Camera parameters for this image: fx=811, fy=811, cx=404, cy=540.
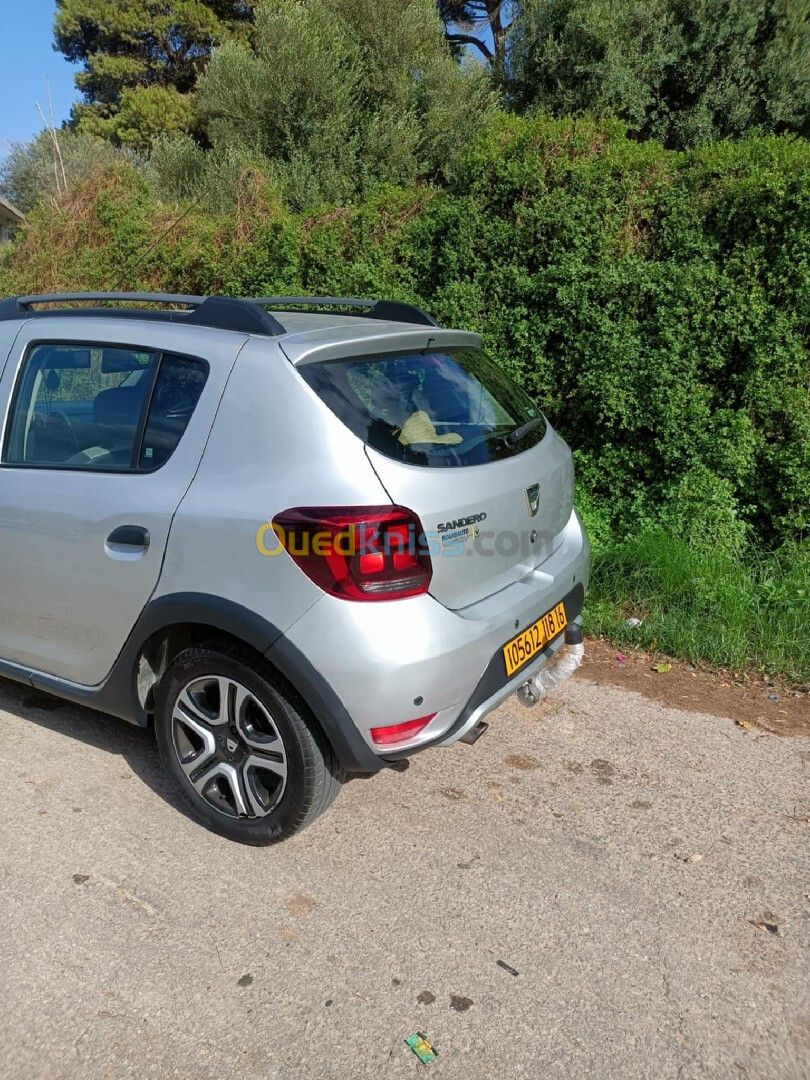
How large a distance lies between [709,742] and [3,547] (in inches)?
123

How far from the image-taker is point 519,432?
3.23 metres

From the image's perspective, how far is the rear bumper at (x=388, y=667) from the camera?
2.42 metres

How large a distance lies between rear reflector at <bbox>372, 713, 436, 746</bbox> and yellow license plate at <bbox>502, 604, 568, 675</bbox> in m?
0.40

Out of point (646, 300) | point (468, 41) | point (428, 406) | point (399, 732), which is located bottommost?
point (399, 732)

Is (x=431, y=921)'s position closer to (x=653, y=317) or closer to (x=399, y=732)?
(x=399, y=732)

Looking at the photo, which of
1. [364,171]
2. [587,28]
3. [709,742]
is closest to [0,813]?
[709,742]

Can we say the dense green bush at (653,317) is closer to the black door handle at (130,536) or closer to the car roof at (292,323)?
the car roof at (292,323)

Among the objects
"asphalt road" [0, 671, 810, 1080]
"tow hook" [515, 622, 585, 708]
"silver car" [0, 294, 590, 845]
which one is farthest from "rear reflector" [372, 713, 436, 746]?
"tow hook" [515, 622, 585, 708]

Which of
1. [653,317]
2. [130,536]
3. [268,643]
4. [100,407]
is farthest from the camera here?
[653,317]

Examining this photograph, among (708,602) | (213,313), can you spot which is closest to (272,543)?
(213,313)

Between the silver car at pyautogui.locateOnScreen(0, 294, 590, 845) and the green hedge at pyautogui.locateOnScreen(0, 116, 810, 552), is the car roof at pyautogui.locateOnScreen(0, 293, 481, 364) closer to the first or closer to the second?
the silver car at pyautogui.locateOnScreen(0, 294, 590, 845)

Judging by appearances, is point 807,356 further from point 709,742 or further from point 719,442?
point 709,742

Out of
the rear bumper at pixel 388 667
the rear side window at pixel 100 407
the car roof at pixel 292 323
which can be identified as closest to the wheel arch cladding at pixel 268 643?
the rear bumper at pixel 388 667

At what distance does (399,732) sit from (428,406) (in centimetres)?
114
